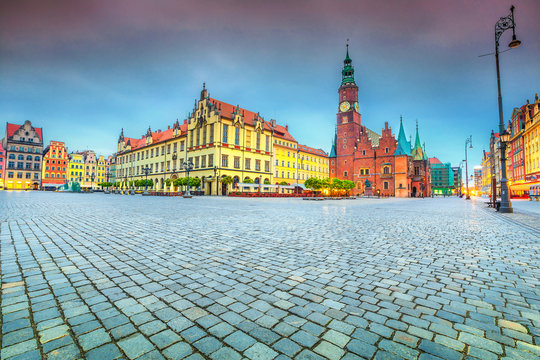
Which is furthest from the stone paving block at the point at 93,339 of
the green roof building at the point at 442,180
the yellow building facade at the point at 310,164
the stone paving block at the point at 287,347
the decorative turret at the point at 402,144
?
the green roof building at the point at 442,180

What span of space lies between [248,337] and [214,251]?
2.93 metres

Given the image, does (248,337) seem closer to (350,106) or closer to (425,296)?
(425,296)

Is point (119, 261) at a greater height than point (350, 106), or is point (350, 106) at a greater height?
point (350, 106)

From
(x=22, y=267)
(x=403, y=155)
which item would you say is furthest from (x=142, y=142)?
(x=22, y=267)

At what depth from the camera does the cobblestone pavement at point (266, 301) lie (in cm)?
203

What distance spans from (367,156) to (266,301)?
72884 millimetres

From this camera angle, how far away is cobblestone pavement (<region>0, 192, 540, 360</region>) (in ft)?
6.64

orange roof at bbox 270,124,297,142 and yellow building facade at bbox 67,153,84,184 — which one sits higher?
orange roof at bbox 270,124,297,142

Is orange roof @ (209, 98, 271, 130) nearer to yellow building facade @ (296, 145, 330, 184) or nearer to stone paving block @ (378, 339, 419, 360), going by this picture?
yellow building facade @ (296, 145, 330, 184)

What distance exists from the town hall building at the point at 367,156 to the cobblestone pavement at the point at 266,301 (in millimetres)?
64881

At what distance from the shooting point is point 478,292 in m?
3.13

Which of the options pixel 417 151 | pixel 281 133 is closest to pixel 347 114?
pixel 281 133

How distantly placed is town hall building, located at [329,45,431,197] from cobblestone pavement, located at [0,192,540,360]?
64.9 metres

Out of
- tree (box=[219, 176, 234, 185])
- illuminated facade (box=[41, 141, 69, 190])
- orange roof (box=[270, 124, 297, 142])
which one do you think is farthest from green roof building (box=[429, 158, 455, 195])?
illuminated facade (box=[41, 141, 69, 190])
